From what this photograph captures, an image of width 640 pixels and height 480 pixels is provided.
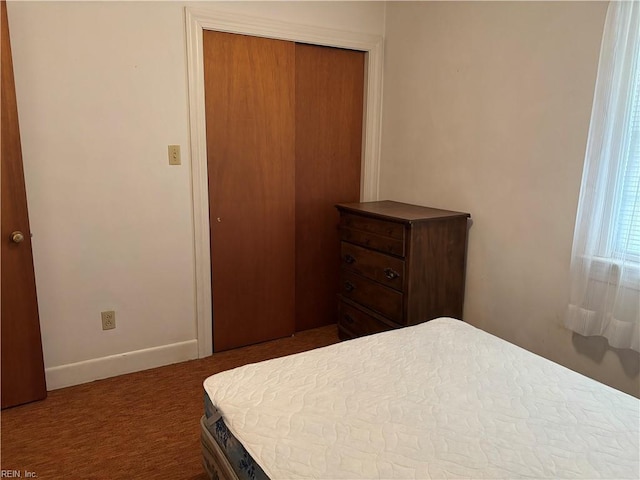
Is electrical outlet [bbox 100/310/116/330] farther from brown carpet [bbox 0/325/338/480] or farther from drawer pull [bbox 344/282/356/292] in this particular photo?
drawer pull [bbox 344/282/356/292]

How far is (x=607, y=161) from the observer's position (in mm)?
1941

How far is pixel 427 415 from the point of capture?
1.40 m

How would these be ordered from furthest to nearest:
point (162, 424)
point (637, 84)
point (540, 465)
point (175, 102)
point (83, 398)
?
point (175, 102) < point (83, 398) < point (162, 424) < point (637, 84) < point (540, 465)

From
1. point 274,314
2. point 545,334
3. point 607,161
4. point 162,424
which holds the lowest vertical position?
point 162,424

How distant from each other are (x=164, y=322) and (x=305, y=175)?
4.38ft

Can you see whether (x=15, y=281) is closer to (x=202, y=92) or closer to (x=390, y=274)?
(x=202, y=92)

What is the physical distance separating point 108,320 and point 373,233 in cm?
161

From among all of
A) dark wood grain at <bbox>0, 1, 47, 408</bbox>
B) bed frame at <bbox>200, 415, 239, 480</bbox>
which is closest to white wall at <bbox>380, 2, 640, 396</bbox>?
bed frame at <bbox>200, 415, 239, 480</bbox>

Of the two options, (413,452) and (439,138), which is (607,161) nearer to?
(439,138)

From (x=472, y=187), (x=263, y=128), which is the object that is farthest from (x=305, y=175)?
(x=472, y=187)

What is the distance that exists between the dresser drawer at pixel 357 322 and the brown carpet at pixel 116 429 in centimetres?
84

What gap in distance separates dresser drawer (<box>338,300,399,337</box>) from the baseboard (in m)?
0.98

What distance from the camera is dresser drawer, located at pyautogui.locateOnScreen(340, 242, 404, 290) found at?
2596 mm

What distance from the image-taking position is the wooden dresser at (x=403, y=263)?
2.54 meters
